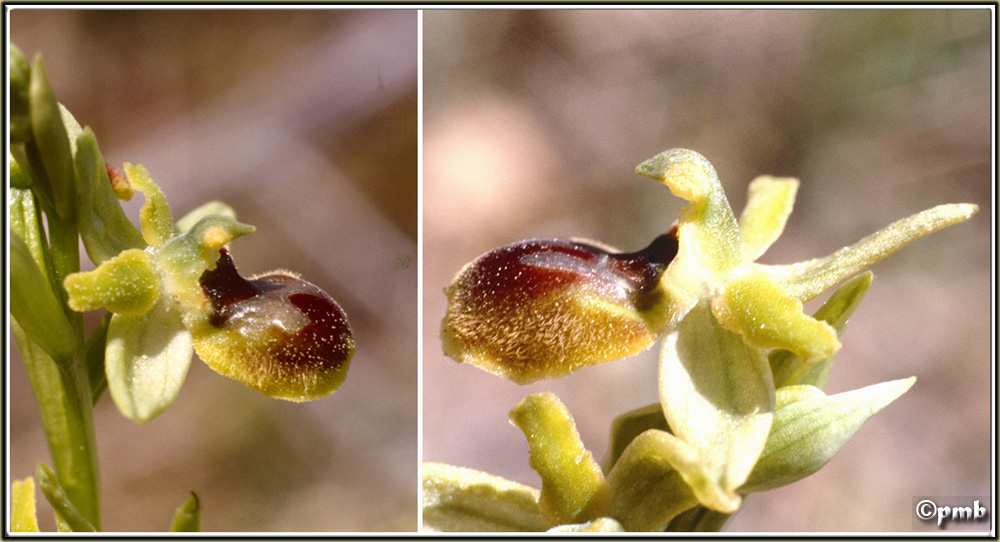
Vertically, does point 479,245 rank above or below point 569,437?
below

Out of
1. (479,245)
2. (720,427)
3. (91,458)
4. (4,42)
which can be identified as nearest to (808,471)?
(720,427)

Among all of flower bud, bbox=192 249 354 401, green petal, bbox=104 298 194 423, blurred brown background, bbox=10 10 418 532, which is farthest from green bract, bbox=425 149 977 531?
blurred brown background, bbox=10 10 418 532

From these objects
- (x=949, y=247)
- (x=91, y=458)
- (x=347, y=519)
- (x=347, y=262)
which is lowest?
(x=347, y=519)

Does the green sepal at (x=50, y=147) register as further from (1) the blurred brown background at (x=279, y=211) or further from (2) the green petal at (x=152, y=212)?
(1) the blurred brown background at (x=279, y=211)

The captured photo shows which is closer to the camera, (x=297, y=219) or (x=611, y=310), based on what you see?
(x=611, y=310)

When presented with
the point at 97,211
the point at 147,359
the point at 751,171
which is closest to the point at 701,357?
the point at 147,359

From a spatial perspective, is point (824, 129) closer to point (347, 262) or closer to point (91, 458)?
point (347, 262)

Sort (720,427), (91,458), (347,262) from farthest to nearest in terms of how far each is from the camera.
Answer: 1. (347,262)
2. (91,458)
3. (720,427)

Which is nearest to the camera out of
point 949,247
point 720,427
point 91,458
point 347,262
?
point 720,427
